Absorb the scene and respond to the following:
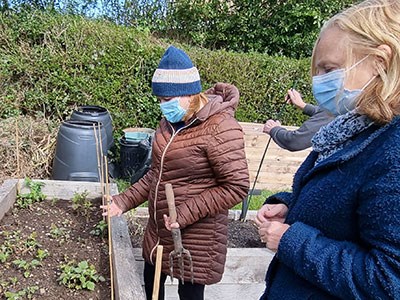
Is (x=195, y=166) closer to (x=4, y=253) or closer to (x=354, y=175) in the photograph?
(x=354, y=175)

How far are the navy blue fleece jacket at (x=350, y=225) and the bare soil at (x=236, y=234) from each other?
2.82 metres

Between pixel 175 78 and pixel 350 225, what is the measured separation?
1.36 m

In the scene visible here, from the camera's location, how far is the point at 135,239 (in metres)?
3.90

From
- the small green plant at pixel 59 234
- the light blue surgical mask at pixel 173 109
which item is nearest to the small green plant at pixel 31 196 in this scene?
the small green plant at pixel 59 234

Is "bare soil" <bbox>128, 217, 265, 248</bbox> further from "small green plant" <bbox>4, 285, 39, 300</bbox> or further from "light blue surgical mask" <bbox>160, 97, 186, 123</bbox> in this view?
"light blue surgical mask" <bbox>160, 97, 186, 123</bbox>

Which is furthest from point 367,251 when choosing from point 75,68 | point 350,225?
point 75,68

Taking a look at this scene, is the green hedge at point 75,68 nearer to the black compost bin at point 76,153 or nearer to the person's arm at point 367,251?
the black compost bin at point 76,153

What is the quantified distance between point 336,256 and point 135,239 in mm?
3035

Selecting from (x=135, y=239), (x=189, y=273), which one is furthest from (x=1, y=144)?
(x=189, y=273)

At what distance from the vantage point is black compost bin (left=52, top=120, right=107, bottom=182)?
504 centimetres

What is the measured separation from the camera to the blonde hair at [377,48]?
1002mm

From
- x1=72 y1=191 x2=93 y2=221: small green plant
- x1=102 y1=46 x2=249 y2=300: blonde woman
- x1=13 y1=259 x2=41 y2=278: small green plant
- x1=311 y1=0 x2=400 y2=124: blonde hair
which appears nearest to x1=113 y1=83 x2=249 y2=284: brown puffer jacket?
x1=102 y1=46 x2=249 y2=300: blonde woman

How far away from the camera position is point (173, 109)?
2221 millimetres

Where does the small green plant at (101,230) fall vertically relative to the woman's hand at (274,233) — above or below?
below
